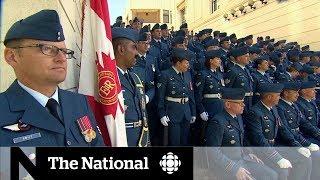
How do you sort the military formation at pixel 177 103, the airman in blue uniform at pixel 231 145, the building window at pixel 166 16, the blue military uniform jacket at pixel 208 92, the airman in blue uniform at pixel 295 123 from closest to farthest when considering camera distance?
the military formation at pixel 177 103 < the airman in blue uniform at pixel 231 145 < the airman in blue uniform at pixel 295 123 < the blue military uniform jacket at pixel 208 92 < the building window at pixel 166 16

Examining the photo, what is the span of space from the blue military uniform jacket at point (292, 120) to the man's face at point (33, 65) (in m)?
3.72

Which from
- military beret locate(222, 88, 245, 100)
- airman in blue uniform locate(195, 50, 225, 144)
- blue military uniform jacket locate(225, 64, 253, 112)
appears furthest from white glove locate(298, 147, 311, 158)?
blue military uniform jacket locate(225, 64, 253, 112)

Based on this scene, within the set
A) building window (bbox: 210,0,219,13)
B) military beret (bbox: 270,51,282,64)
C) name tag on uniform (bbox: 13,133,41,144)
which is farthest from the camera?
building window (bbox: 210,0,219,13)

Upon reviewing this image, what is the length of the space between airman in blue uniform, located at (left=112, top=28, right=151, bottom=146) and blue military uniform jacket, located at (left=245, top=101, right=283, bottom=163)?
154 centimetres

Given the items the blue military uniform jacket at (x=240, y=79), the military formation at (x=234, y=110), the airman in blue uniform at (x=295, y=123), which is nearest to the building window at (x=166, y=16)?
the military formation at (x=234, y=110)

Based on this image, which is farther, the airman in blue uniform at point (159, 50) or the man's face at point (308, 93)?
the airman in blue uniform at point (159, 50)

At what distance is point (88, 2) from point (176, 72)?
2.90 m

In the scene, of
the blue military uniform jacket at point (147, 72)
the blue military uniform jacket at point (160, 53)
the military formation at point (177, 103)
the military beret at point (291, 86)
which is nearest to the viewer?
the military formation at point (177, 103)

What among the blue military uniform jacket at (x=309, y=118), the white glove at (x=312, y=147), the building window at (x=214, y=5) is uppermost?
the building window at (x=214, y=5)

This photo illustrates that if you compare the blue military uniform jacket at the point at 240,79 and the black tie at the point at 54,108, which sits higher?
the black tie at the point at 54,108

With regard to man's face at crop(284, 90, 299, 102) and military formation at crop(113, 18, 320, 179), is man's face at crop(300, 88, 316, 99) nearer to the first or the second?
military formation at crop(113, 18, 320, 179)

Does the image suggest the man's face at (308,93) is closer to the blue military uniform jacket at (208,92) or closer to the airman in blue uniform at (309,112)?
the airman in blue uniform at (309,112)

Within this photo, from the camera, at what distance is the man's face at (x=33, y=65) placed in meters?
1.90

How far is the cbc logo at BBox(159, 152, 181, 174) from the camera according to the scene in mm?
2286
